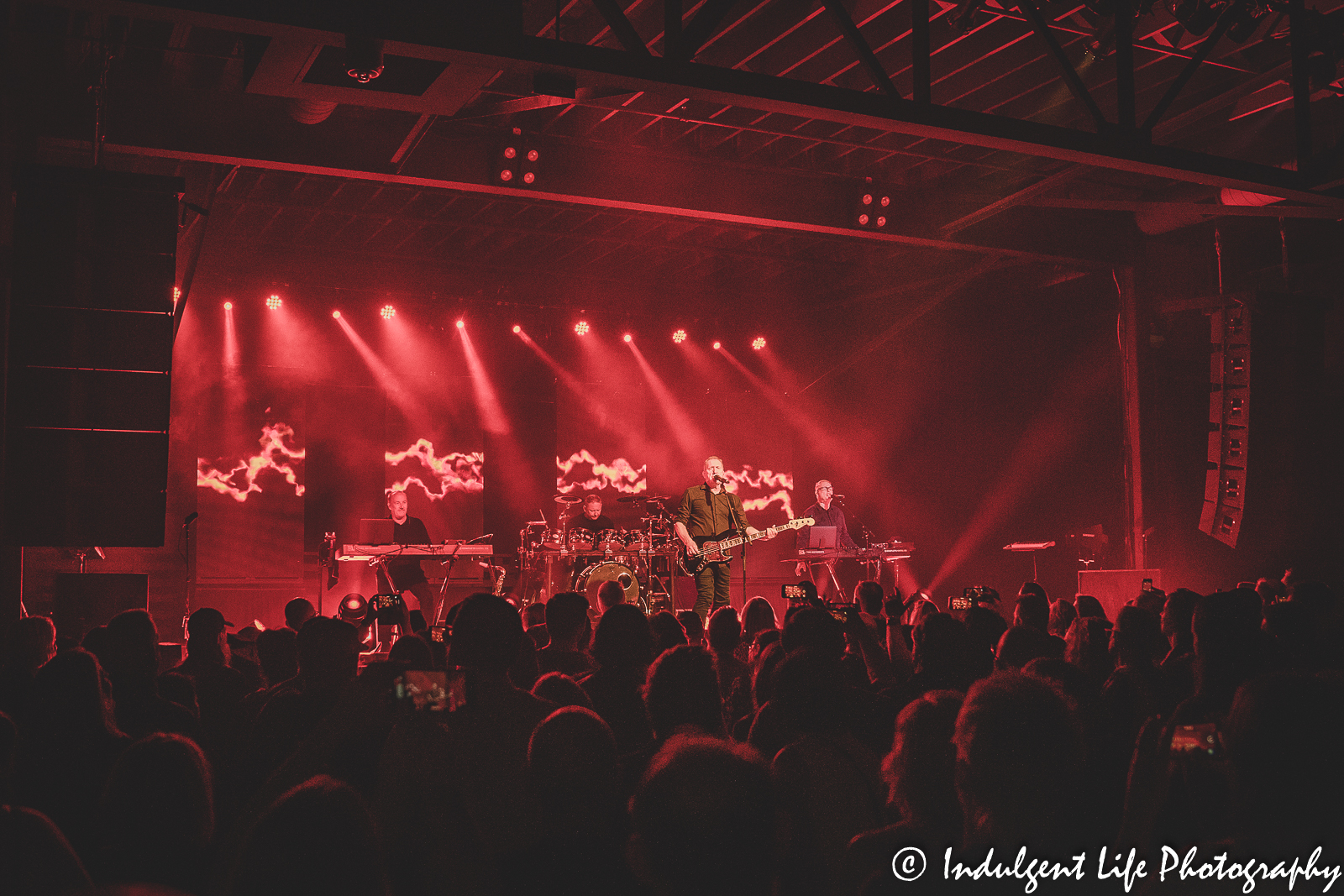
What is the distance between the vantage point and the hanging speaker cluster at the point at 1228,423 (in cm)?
1010

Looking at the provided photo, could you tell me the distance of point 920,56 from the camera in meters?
5.74

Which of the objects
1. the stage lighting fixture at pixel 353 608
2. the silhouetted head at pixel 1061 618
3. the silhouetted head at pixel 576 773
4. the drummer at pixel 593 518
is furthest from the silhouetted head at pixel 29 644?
the drummer at pixel 593 518

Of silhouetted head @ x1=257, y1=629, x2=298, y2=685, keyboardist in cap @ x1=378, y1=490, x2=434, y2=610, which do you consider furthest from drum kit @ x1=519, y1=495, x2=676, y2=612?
silhouetted head @ x1=257, y1=629, x2=298, y2=685

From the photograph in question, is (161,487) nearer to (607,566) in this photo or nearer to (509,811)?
(509,811)

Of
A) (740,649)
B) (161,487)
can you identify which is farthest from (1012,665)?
(161,487)

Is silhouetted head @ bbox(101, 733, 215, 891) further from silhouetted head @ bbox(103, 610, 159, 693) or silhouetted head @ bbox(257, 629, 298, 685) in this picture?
silhouetted head @ bbox(257, 629, 298, 685)

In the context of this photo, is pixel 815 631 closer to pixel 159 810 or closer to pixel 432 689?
pixel 432 689

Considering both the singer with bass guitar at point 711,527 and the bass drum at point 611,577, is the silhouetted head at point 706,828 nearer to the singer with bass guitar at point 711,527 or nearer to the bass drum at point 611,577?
the singer with bass guitar at point 711,527

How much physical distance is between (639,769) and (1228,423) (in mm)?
9525

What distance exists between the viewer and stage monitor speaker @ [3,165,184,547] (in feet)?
18.5

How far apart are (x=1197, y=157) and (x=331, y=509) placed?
11060mm

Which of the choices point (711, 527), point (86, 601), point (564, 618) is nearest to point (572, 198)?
point (711, 527)

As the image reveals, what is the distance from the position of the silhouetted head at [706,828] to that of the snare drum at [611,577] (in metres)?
9.79

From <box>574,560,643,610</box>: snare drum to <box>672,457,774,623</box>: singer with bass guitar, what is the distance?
683 millimetres
